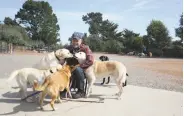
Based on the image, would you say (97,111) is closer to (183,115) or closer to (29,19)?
(183,115)

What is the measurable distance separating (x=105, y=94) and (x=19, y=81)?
1.93 m

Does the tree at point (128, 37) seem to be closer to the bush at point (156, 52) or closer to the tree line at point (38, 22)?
the bush at point (156, 52)

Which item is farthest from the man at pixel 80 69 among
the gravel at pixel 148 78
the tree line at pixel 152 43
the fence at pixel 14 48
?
the tree line at pixel 152 43

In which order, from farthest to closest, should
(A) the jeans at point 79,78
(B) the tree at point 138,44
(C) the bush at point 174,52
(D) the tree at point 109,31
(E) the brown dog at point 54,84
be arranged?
(D) the tree at point 109,31
(B) the tree at point 138,44
(C) the bush at point 174,52
(A) the jeans at point 79,78
(E) the brown dog at point 54,84

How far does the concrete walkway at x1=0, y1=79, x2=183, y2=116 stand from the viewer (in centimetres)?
461

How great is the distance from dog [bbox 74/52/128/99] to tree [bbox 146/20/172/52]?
42.0 metres

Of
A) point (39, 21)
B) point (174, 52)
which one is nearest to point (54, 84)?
point (174, 52)

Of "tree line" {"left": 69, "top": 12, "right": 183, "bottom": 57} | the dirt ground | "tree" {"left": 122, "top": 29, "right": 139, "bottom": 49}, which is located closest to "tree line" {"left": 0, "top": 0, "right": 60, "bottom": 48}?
"tree line" {"left": 69, "top": 12, "right": 183, "bottom": 57}

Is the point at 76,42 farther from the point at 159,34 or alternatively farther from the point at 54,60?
the point at 159,34

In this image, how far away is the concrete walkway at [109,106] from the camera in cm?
461

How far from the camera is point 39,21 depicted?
A: 53000 mm

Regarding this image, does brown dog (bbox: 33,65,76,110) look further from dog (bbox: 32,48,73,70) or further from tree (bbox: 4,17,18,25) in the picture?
tree (bbox: 4,17,18,25)

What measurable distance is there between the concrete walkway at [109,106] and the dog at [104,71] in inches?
12.8

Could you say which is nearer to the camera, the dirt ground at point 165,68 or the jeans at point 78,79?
the jeans at point 78,79
